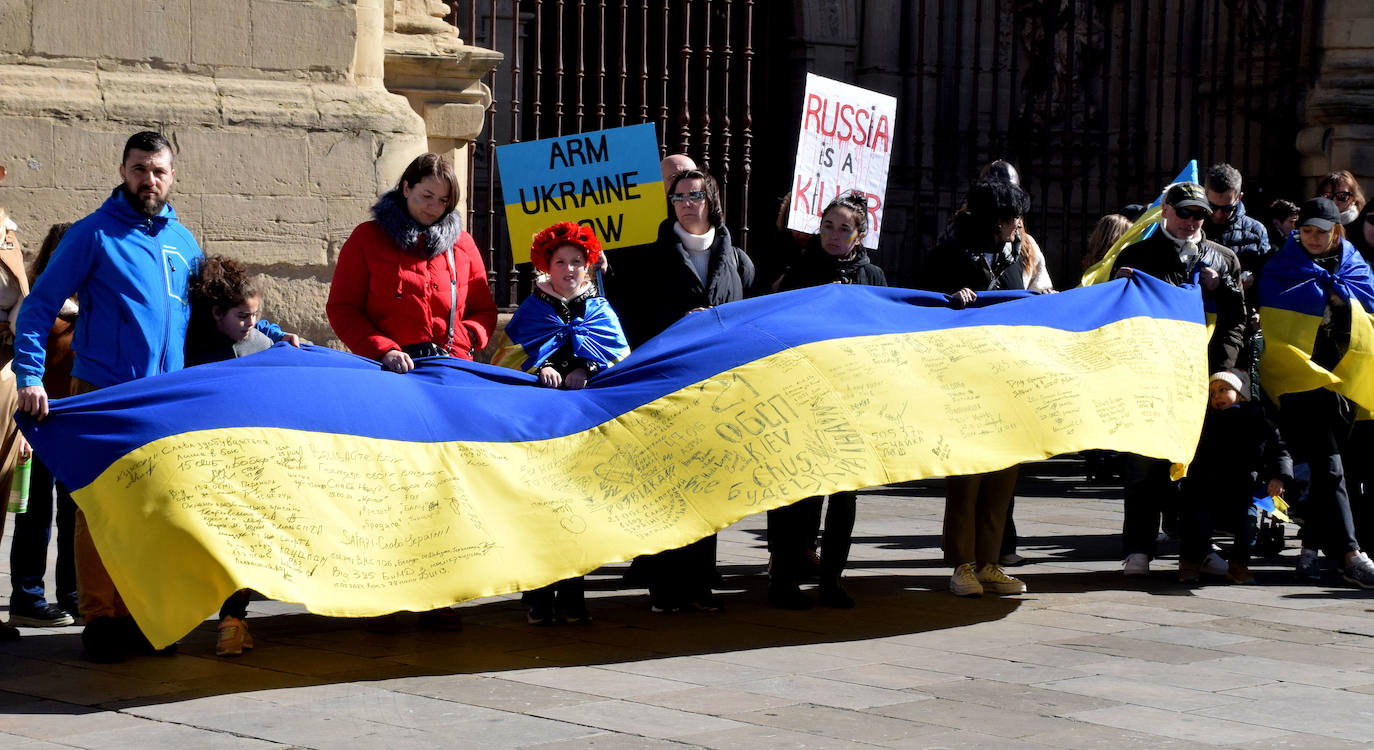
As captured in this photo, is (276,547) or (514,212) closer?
(276,547)

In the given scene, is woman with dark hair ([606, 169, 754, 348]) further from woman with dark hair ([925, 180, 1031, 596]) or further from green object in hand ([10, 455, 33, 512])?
green object in hand ([10, 455, 33, 512])

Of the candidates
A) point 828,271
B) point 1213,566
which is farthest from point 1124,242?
point 828,271

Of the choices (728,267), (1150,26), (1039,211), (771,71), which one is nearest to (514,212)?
(728,267)

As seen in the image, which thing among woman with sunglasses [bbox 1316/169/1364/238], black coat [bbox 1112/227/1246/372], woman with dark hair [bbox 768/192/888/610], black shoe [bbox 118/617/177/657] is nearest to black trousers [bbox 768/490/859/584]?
woman with dark hair [bbox 768/192/888/610]

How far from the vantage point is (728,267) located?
7410 millimetres

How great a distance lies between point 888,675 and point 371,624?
195 cm

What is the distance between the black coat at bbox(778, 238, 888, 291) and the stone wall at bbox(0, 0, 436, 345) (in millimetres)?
A: 2985

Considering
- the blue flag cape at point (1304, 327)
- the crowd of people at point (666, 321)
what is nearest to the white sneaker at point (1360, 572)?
the crowd of people at point (666, 321)

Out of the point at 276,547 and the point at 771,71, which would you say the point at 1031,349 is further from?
the point at 771,71

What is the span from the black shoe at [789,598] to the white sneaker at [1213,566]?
199cm

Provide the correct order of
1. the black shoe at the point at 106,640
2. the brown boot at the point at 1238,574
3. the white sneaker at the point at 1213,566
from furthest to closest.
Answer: the white sneaker at the point at 1213,566 < the brown boot at the point at 1238,574 < the black shoe at the point at 106,640

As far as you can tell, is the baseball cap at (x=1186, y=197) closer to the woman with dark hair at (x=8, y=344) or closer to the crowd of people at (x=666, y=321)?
the crowd of people at (x=666, y=321)

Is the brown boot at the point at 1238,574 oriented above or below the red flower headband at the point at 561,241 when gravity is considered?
below

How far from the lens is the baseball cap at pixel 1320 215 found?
820cm
